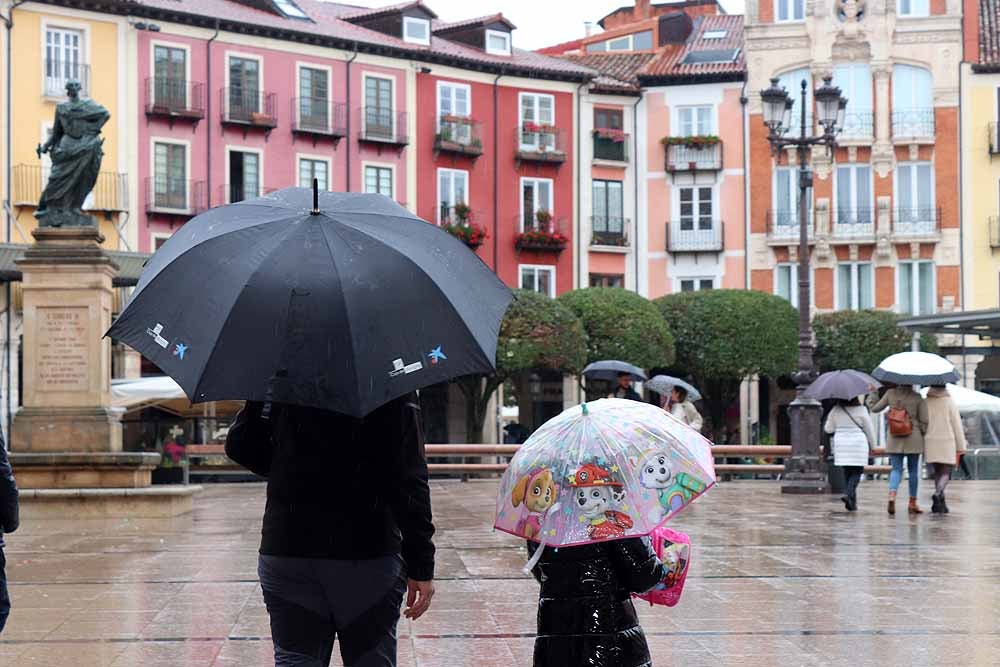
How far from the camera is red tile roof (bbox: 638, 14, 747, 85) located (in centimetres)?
5531

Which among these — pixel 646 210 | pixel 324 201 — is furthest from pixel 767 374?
pixel 324 201

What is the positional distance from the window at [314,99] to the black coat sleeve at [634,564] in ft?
149

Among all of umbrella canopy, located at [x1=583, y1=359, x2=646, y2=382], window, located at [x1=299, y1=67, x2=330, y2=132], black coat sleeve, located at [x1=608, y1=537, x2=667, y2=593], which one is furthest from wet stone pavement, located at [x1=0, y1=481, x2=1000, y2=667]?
window, located at [x1=299, y1=67, x2=330, y2=132]

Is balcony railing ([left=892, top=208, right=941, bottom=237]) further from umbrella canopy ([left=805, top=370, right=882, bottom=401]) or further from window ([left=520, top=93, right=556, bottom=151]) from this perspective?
umbrella canopy ([left=805, top=370, right=882, bottom=401])

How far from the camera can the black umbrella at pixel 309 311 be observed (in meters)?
5.05

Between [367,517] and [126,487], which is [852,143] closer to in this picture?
[126,487]

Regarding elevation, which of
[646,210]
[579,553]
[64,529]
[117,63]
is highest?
[117,63]

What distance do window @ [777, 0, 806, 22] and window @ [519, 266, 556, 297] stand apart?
11.1m

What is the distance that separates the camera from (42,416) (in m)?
19.3

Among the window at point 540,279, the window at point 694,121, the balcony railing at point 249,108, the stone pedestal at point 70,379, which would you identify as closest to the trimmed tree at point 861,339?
the window at point 694,121

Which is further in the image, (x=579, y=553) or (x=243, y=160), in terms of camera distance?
(x=243, y=160)

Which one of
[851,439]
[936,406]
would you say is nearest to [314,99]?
[851,439]

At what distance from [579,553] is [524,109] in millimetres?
49689

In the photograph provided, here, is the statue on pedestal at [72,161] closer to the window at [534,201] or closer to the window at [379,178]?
the window at [379,178]
